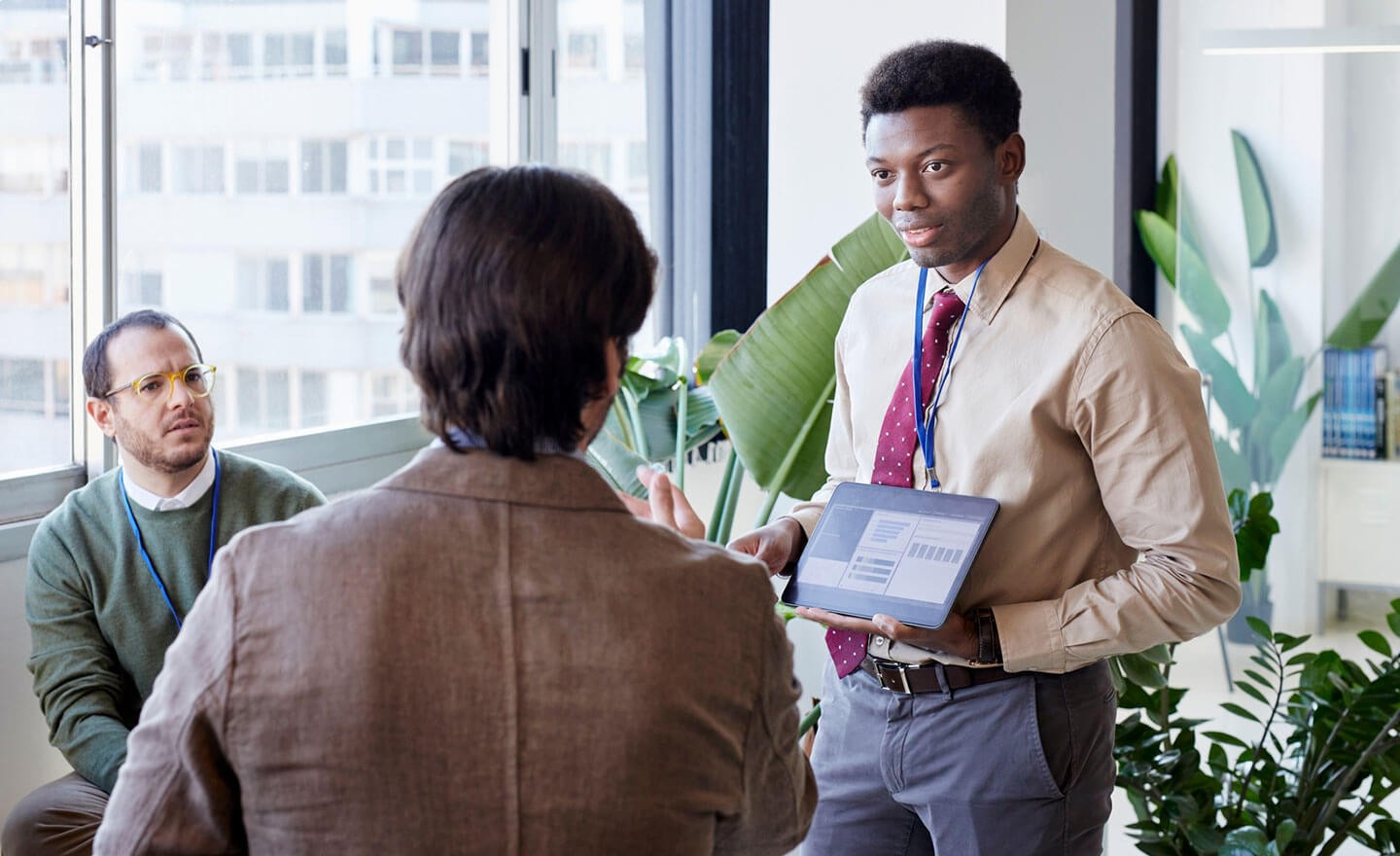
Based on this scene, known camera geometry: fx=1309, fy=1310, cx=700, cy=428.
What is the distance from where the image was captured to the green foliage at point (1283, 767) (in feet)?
7.89

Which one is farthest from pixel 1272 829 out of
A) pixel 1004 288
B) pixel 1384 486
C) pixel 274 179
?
pixel 274 179

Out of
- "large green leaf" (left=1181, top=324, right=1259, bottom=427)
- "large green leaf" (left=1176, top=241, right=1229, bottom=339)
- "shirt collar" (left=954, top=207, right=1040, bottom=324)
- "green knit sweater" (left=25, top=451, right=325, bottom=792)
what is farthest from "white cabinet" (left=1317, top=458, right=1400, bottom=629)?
"green knit sweater" (left=25, top=451, right=325, bottom=792)

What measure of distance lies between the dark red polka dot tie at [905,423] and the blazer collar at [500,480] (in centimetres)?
76

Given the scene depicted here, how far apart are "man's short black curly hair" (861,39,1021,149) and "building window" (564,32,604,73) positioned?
7.77ft

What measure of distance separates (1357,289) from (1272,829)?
1.13 meters

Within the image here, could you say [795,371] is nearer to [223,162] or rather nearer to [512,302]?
[223,162]

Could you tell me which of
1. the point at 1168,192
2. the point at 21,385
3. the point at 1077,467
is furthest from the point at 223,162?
the point at 1168,192

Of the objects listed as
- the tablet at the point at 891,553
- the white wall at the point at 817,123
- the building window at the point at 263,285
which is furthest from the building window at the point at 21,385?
the tablet at the point at 891,553

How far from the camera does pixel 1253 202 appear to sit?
2.89 meters

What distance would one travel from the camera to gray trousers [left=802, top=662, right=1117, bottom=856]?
1.51m

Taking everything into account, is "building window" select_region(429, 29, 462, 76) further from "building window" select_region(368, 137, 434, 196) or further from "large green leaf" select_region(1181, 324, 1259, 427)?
"large green leaf" select_region(1181, 324, 1259, 427)

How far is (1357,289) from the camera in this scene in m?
2.77

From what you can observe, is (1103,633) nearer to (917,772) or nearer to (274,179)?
(917,772)

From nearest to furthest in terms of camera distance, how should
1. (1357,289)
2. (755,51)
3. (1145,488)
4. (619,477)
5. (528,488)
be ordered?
(528,488), (1145,488), (1357,289), (619,477), (755,51)
